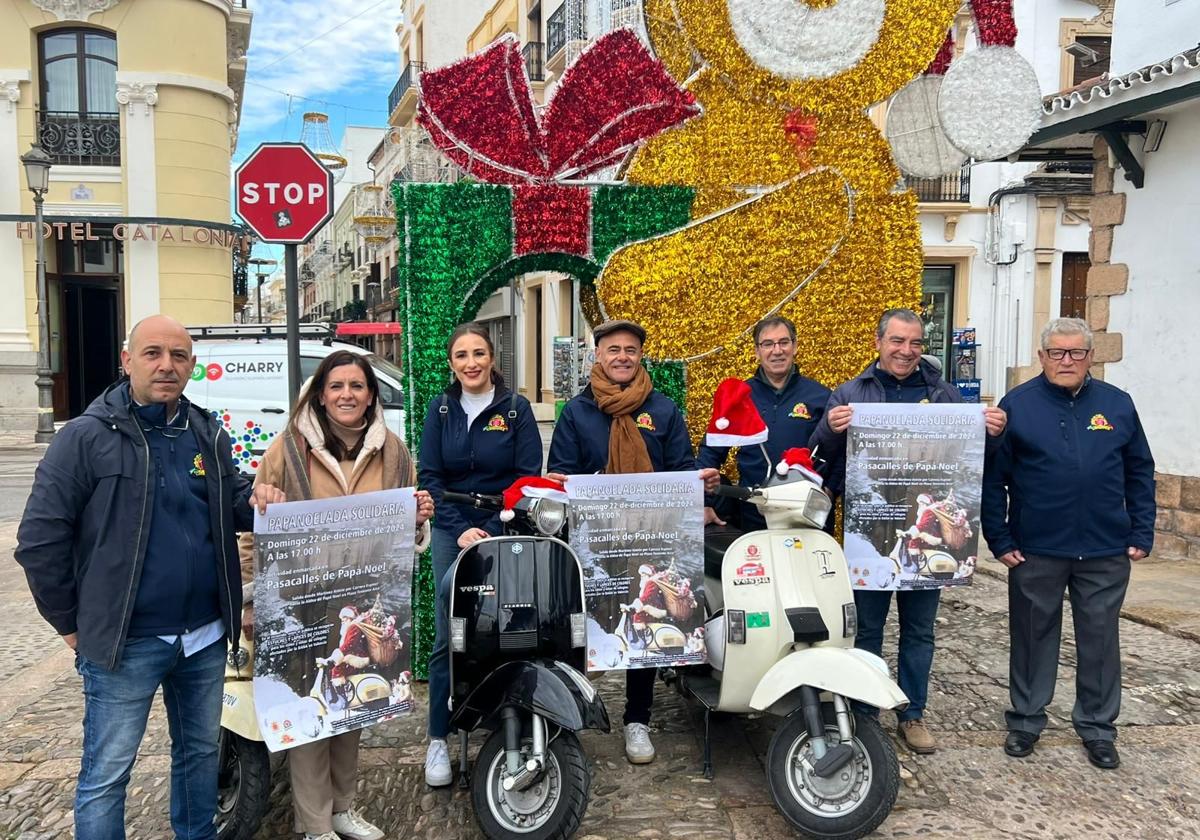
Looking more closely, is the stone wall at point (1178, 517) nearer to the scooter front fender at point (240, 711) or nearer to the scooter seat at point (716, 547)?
the scooter seat at point (716, 547)

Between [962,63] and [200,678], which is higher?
[962,63]

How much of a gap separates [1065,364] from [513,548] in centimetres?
237

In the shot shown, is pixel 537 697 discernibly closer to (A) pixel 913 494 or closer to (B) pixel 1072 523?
(A) pixel 913 494

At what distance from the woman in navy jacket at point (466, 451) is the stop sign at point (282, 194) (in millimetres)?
1873

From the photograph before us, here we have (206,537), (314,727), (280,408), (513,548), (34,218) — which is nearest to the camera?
(206,537)

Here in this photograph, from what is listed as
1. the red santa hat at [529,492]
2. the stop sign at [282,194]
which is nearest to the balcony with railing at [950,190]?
the stop sign at [282,194]

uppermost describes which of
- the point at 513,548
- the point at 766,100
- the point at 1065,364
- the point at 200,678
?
the point at 766,100

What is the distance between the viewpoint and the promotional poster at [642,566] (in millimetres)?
3289

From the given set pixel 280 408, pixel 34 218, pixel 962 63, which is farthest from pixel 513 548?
pixel 34 218

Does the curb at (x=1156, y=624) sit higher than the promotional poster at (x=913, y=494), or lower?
lower

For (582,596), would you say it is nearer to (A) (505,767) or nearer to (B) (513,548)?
(B) (513,548)

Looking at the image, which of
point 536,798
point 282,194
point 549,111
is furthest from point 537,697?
point 282,194

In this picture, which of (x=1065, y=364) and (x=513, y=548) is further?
(x=1065, y=364)

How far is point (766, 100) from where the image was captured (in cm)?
495
